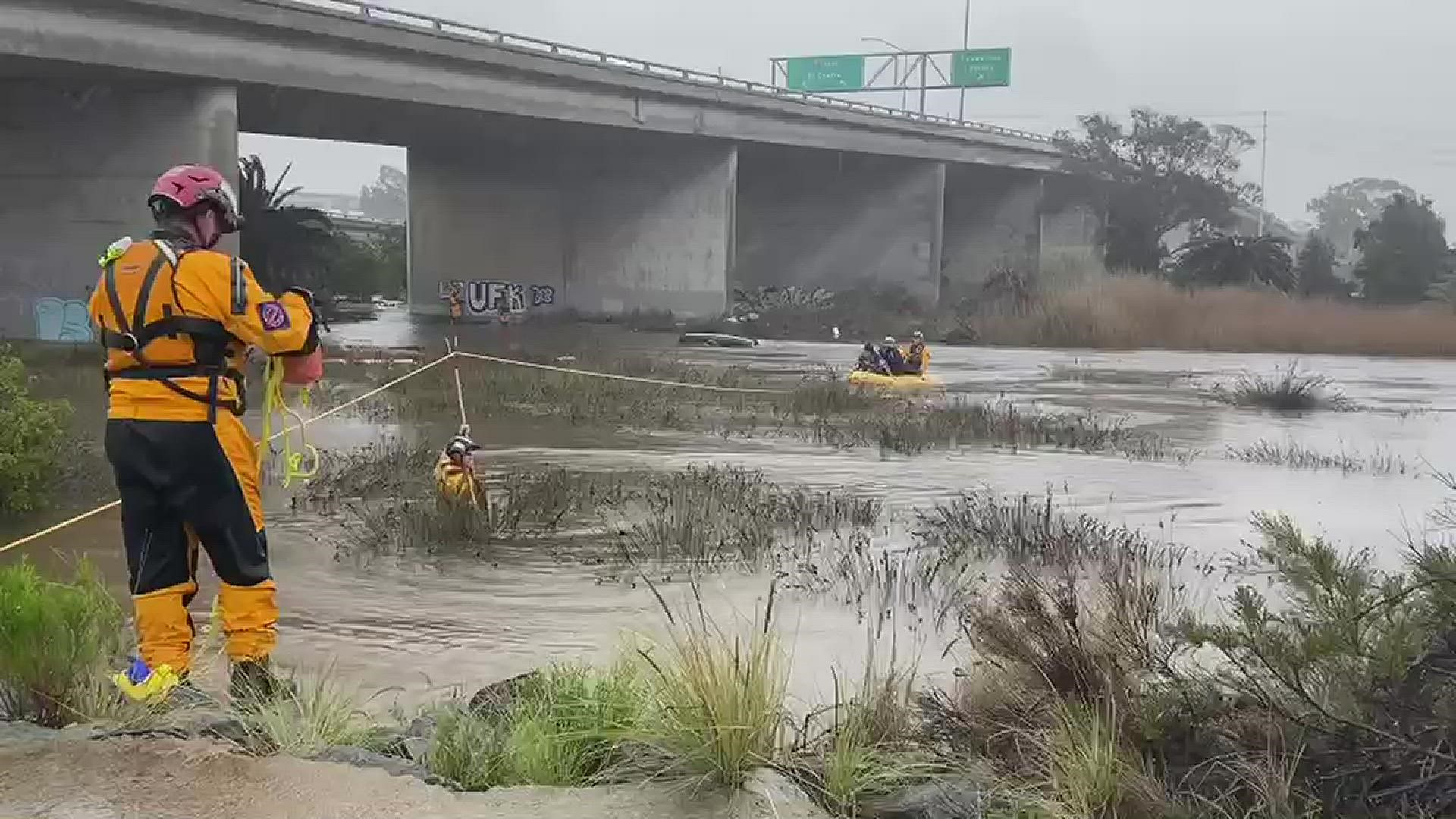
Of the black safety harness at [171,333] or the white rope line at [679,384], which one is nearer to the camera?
the black safety harness at [171,333]

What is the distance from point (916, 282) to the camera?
58.4m

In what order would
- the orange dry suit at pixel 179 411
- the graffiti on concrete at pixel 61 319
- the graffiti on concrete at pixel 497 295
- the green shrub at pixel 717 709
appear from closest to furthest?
1. the green shrub at pixel 717 709
2. the orange dry suit at pixel 179 411
3. the graffiti on concrete at pixel 61 319
4. the graffiti on concrete at pixel 497 295

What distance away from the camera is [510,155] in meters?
46.4

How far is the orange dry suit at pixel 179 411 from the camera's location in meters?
4.66

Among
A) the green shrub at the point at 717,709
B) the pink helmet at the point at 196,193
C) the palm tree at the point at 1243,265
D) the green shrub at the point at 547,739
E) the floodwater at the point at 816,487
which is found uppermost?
the palm tree at the point at 1243,265

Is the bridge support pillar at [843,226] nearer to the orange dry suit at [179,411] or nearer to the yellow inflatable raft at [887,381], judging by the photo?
the yellow inflatable raft at [887,381]

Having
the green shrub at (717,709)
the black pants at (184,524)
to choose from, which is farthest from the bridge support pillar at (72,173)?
the green shrub at (717,709)

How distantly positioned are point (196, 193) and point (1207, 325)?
39127 mm

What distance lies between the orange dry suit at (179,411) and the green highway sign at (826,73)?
2566 inches

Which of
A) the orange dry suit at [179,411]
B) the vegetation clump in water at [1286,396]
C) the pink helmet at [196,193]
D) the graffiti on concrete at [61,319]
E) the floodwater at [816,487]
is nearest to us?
the orange dry suit at [179,411]

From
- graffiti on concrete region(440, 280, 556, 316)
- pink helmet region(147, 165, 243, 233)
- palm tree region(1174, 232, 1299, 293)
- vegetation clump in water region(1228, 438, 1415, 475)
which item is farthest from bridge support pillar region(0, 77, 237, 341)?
palm tree region(1174, 232, 1299, 293)

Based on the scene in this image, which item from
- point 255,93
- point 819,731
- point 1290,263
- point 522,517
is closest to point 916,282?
point 1290,263

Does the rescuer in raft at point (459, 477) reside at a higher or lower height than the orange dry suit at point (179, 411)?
lower

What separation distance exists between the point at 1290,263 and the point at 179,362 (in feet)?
175
